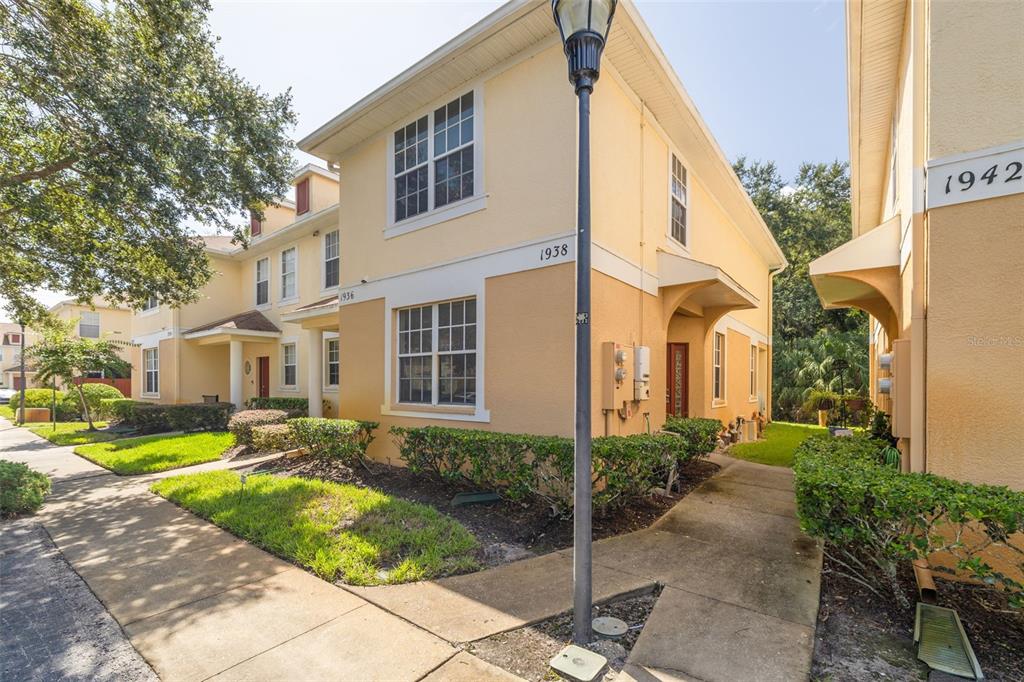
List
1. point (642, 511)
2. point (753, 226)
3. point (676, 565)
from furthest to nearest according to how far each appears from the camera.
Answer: point (753, 226) < point (642, 511) < point (676, 565)

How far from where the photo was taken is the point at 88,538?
5.43 meters

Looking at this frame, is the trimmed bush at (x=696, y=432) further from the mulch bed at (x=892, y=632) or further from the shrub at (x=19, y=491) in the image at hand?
the shrub at (x=19, y=491)

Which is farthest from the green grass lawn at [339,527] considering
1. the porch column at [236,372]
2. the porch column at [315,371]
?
the porch column at [236,372]

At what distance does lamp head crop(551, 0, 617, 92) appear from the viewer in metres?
3.22

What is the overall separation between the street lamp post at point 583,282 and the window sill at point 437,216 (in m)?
3.89

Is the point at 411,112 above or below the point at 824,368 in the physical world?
above

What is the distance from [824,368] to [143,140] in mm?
21205

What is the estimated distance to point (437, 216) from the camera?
7.88 metres

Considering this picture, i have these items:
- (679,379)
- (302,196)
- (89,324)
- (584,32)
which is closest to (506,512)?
(584,32)

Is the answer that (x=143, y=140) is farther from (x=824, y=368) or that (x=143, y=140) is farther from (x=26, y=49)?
(x=824, y=368)

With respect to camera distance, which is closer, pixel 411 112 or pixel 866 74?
pixel 866 74

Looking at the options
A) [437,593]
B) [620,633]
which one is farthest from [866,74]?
[437,593]

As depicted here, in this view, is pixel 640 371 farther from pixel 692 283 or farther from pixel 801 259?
pixel 801 259

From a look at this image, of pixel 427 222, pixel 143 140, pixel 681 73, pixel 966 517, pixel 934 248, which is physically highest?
pixel 681 73
